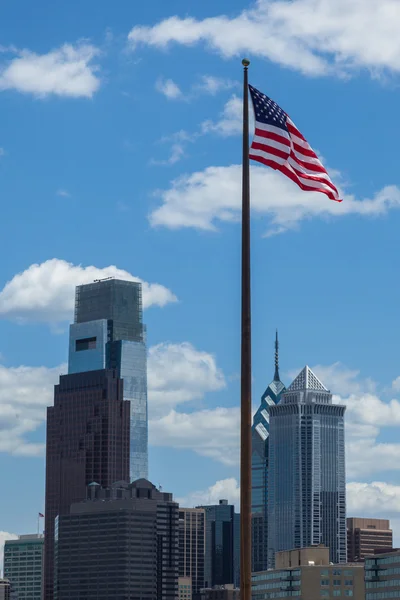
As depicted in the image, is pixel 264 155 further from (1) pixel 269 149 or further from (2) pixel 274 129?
(2) pixel 274 129

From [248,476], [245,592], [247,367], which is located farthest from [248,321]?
[245,592]

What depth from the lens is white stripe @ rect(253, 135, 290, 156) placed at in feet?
177

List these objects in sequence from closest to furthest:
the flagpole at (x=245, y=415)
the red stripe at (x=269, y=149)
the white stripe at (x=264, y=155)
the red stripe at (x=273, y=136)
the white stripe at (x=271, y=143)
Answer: the flagpole at (x=245, y=415) → the white stripe at (x=264, y=155) → the red stripe at (x=269, y=149) → the white stripe at (x=271, y=143) → the red stripe at (x=273, y=136)

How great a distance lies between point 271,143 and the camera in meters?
54.1

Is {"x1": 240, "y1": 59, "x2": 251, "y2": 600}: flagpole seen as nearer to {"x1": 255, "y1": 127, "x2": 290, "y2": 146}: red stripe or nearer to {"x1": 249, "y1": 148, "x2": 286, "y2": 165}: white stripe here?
{"x1": 249, "y1": 148, "x2": 286, "y2": 165}: white stripe

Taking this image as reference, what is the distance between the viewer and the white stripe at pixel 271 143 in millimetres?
53844

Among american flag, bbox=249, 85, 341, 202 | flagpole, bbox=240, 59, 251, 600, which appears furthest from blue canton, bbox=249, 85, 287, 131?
flagpole, bbox=240, 59, 251, 600

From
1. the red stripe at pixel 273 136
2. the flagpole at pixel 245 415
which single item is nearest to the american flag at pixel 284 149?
the red stripe at pixel 273 136

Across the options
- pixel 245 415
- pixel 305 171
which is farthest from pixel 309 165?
pixel 245 415

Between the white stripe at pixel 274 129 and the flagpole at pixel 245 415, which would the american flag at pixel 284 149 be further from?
the flagpole at pixel 245 415

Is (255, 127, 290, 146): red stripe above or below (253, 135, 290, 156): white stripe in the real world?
above

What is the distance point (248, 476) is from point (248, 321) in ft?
16.4

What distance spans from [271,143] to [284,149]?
1.68ft

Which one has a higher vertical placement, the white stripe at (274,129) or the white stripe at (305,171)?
the white stripe at (274,129)
